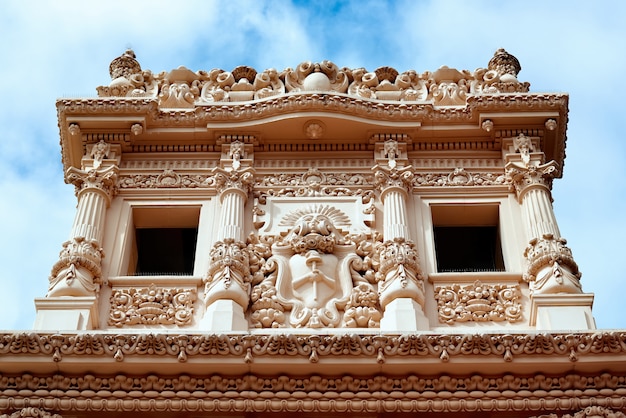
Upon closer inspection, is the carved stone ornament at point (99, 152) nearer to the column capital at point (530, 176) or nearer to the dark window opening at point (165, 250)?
the dark window opening at point (165, 250)

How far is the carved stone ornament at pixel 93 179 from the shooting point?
1892 centimetres

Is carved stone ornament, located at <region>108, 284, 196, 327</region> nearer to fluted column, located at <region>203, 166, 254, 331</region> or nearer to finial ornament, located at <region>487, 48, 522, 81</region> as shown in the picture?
fluted column, located at <region>203, 166, 254, 331</region>

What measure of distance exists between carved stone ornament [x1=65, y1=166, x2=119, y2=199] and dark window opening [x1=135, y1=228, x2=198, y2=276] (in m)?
1.05

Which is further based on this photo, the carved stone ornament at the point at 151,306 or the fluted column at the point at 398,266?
the carved stone ornament at the point at 151,306

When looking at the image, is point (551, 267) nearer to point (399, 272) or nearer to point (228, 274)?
point (399, 272)

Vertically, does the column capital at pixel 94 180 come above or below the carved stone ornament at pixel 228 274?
above

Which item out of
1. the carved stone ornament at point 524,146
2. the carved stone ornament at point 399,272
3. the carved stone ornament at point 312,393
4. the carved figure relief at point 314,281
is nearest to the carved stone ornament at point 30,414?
the carved stone ornament at point 312,393

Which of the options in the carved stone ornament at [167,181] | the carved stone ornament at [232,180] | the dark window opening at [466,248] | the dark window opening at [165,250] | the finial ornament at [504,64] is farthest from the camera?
the finial ornament at [504,64]

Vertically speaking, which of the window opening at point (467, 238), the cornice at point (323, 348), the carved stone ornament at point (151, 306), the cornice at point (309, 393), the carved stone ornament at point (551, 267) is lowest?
the cornice at point (309, 393)

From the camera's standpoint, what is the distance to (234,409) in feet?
48.8

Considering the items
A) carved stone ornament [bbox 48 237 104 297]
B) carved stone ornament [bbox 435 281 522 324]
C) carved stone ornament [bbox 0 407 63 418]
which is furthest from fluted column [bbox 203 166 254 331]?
carved stone ornament [bbox 435 281 522 324]

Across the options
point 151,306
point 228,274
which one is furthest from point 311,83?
point 151,306

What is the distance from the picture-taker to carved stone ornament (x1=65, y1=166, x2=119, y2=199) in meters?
18.9

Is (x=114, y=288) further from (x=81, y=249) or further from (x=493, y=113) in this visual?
(x=493, y=113)
